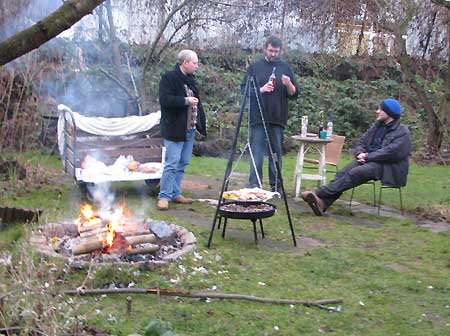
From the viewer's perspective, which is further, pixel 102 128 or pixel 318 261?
pixel 102 128

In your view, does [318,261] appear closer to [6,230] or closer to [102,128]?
[6,230]

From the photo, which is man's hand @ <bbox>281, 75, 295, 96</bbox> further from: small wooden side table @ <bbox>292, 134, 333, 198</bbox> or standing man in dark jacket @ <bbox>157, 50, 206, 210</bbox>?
standing man in dark jacket @ <bbox>157, 50, 206, 210</bbox>

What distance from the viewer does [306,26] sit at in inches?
663

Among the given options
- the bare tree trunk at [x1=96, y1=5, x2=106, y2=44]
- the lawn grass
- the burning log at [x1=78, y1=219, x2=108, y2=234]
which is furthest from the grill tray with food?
the bare tree trunk at [x1=96, y1=5, x2=106, y2=44]

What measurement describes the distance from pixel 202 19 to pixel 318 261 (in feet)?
21.3

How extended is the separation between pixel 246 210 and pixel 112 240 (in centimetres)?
133

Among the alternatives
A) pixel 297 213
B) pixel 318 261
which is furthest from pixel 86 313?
pixel 297 213

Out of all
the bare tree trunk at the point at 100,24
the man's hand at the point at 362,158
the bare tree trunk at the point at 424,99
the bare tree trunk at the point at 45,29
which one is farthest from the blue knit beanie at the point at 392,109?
the bare tree trunk at the point at 45,29

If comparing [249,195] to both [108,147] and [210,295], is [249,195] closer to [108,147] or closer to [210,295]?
[210,295]

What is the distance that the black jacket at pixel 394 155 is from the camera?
7.14 metres

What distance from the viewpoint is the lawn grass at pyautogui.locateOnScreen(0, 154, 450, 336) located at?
3883 mm

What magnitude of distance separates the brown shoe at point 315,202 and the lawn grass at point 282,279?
0.14 meters

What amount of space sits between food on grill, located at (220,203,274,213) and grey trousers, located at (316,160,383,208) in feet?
5.13

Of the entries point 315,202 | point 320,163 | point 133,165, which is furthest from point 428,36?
point 133,165
